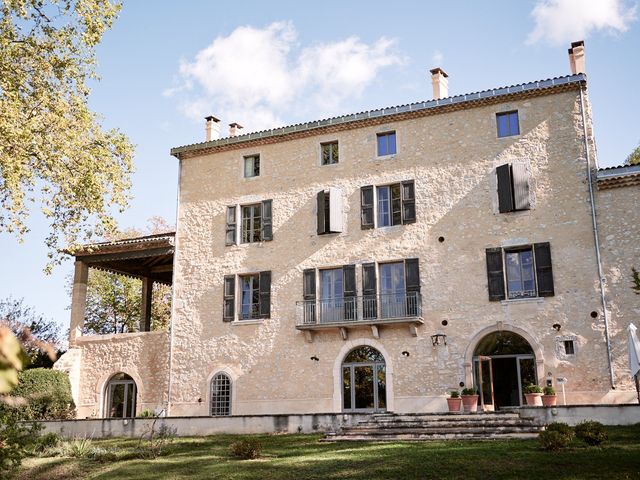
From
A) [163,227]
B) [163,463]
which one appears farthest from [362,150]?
[163,227]

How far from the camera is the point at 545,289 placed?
19.3 m

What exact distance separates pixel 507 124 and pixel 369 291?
6.62 meters

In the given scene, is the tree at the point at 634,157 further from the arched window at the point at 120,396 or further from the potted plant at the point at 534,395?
the arched window at the point at 120,396

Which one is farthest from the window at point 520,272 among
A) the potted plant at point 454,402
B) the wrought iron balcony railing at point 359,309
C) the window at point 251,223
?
the window at point 251,223

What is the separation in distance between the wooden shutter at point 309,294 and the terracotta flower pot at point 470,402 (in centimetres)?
551

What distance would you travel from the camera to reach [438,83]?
22.6m

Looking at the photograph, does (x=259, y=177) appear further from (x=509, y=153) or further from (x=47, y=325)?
(x=47, y=325)

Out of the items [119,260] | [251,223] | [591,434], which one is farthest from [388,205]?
[591,434]

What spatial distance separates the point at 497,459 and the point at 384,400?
967 cm

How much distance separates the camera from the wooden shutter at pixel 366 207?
72.4ft

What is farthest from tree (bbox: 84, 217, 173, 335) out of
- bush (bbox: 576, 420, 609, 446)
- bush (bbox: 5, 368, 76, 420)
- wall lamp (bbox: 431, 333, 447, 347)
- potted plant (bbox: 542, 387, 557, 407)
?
bush (bbox: 576, 420, 609, 446)

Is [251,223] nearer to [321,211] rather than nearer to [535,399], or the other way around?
[321,211]

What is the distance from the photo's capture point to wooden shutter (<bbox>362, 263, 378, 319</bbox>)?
21172 millimetres

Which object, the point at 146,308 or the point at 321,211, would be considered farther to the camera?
the point at 146,308
